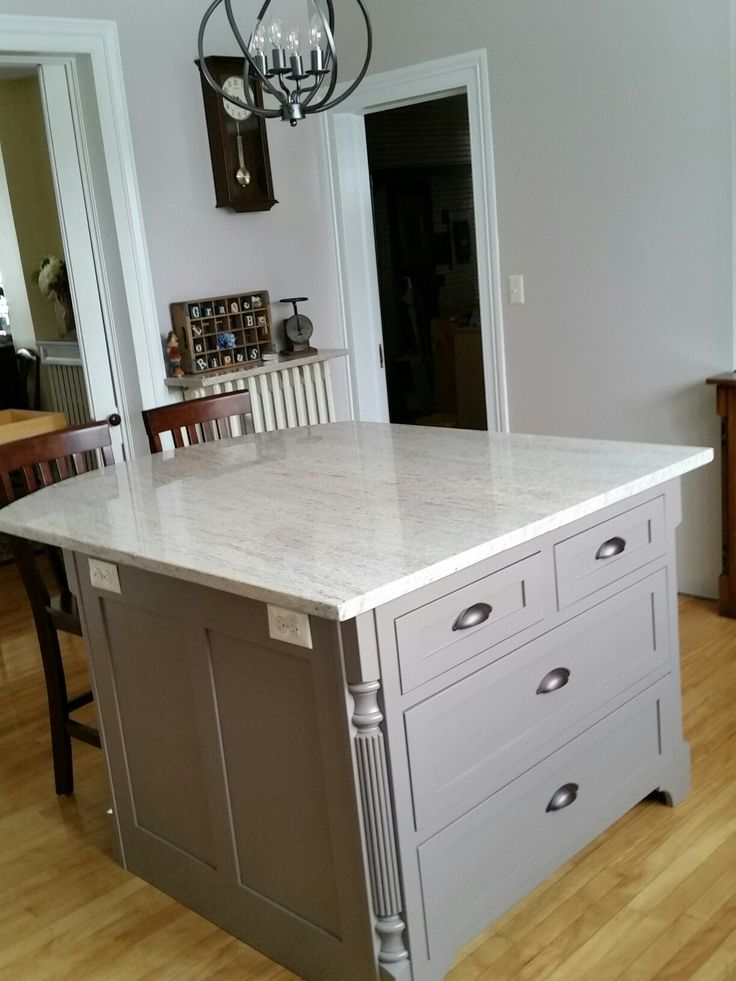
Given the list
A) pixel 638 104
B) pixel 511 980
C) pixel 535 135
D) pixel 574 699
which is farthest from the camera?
pixel 535 135

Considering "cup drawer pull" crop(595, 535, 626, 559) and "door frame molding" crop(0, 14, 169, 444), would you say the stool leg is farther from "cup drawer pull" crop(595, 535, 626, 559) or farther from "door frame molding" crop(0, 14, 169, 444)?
"door frame molding" crop(0, 14, 169, 444)

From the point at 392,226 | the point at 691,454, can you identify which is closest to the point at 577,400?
the point at 691,454

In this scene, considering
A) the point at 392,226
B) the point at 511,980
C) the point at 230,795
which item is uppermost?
the point at 392,226

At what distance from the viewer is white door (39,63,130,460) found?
4055 millimetres

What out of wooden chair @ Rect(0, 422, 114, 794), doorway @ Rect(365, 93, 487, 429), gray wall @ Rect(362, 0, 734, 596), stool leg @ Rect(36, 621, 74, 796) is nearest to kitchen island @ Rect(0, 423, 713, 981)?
wooden chair @ Rect(0, 422, 114, 794)

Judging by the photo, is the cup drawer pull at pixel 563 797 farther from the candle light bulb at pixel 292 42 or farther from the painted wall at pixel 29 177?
the painted wall at pixel 29 177

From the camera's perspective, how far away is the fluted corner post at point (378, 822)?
179 cm

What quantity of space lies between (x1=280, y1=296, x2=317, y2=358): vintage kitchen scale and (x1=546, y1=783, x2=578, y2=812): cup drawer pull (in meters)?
2.89

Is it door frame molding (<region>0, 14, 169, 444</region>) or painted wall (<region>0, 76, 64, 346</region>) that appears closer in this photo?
door frame molding (<region>0, 14, 169, 444</region>)

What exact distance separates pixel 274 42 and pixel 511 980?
7.13 ft

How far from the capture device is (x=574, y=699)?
2.24 meters

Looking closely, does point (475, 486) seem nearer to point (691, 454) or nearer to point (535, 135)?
point (691, 454)

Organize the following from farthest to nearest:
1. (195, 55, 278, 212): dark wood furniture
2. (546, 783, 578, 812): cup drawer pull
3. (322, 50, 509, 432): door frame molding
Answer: (195, 55, 278, 212): dark wood furniture
(322, 50, 509, 432): door frame molding
(546, 783, 578, 812): cup drawer pull

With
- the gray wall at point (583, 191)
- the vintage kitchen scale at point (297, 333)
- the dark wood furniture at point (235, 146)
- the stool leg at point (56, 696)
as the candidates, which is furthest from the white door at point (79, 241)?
the stool leg at point (56, 696)
